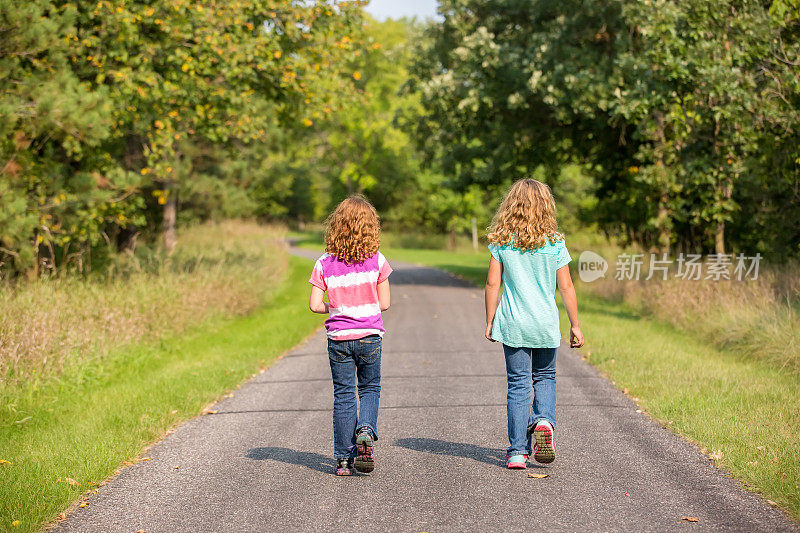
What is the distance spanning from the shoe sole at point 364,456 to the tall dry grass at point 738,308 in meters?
5.99

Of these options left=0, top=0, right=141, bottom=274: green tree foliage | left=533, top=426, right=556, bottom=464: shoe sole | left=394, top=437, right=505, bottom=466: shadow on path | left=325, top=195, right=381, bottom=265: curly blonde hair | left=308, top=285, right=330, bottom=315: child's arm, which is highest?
left=0, top=0, right=141, bottom=274: green tree foliage

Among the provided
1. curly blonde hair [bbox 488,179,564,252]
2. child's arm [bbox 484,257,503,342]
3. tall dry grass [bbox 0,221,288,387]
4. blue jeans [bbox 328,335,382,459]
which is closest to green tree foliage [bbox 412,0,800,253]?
tall dry grass [bbox 0,221,288,387]

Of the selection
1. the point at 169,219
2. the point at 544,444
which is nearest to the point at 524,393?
the point at 544,444

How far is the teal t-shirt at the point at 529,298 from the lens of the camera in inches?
220

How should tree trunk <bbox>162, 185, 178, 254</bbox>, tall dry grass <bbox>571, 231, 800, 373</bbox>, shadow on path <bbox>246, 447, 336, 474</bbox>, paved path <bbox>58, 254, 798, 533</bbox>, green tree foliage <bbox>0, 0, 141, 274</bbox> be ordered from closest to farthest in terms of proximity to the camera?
paved path <bbox>58, 254, 798, 533</bbox>
shadow on path <bbox>246, 447, 336, 474</bbox>
tall dry grass <bbox>571, 231, 800, 373</bbox>
green tree foliage <bbox>0, 0, 141, 274</bbox>
tree trunk <bbox>162, 185, 178, 254</bbox>

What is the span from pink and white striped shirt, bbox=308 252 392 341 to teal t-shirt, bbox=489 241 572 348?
0.89 metres

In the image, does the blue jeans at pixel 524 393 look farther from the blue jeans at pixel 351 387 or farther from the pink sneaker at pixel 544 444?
the blue jeans at pixel 351 387

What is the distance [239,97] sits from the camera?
15.4 m

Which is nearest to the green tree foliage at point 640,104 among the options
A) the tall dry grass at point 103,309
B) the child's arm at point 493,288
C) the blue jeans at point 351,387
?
the tall dry grass at point 103,309

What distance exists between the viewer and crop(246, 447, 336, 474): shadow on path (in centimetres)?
589

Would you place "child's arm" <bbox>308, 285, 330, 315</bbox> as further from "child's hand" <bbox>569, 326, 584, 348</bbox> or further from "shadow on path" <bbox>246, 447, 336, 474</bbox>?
"child's hand" <bbox>569, 326, 584, 348</bbox>

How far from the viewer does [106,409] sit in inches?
302

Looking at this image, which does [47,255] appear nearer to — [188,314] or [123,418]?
[188,314]

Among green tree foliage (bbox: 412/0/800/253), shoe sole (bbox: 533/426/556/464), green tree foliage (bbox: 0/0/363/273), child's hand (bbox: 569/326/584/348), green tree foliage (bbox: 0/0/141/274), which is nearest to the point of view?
shoe sole (bbox: 533/426/556/464)
